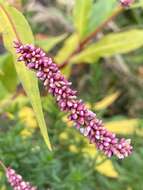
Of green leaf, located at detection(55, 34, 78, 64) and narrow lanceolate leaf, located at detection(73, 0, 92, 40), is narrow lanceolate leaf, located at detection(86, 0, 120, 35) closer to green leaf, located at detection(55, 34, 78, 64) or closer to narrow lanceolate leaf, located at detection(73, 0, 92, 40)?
narrow lanceolate leaf, located at detection(73, 0, 92, 40)

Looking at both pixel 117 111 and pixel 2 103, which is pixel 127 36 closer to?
pixel 2 103

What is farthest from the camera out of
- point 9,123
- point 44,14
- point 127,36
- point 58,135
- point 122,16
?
point 122,16

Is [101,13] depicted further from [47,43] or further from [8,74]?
[8,74]

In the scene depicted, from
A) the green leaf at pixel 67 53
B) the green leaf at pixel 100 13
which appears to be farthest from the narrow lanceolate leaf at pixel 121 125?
the green leaf at pixel 100 13

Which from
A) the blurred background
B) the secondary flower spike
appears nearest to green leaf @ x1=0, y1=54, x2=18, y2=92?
the blurred background

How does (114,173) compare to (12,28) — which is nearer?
(12,28)

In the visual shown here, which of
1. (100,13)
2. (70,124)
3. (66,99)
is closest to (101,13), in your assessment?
(100,13)

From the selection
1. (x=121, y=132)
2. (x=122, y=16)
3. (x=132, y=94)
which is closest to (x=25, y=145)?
(x=121, y=132)
